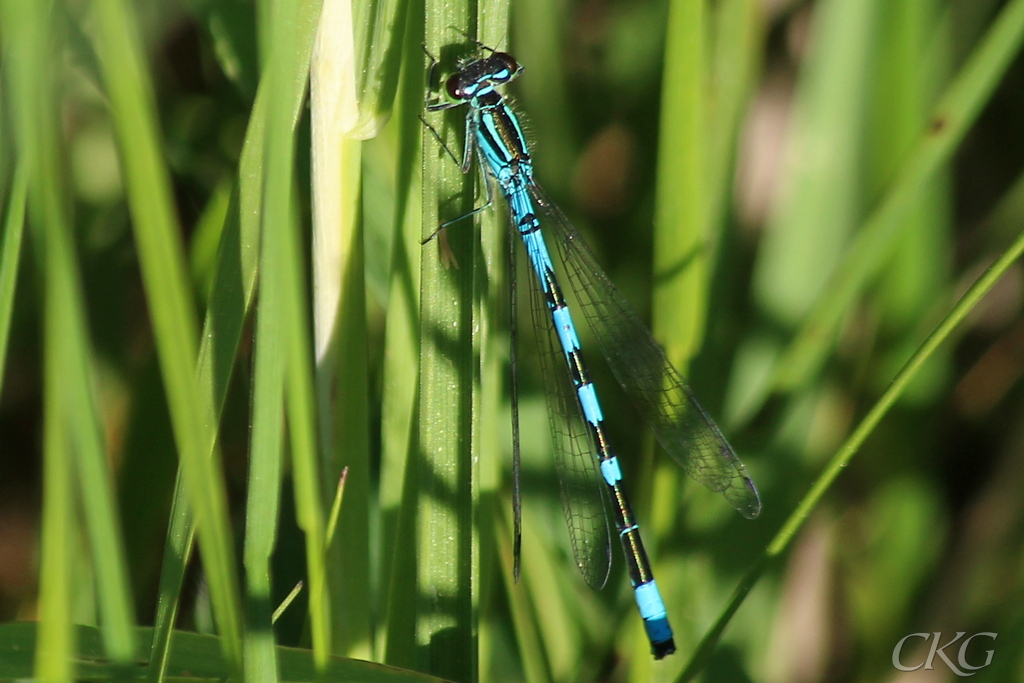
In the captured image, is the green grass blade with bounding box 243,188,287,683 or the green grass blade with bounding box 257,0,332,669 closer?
the green grass blade with bounding box 257,0,332,669

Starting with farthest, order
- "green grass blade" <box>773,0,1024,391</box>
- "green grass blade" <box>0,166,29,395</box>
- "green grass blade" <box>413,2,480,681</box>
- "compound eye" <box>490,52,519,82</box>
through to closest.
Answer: "compound eye" <box>490,52,519,82</box>, "green grass blade" <box>773,0,1024,391</box>, "green grass blade" <box>413,2,480,681</box>, "green grass blade" <box>0,166,29,395</box>

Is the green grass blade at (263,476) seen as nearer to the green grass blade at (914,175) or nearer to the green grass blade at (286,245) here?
the green grass blade at (286,245)

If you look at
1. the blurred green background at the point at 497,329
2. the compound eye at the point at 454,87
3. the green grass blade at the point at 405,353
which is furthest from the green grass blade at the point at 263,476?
the compound eye at the point at 454,87

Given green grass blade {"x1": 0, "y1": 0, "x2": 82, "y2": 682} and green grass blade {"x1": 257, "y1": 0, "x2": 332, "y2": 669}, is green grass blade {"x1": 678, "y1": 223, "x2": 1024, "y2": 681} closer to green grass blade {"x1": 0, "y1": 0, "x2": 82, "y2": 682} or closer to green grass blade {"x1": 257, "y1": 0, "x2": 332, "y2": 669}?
green grass blade {"x1": 257, "y1": 0, "x2": 332, "y2": 669}

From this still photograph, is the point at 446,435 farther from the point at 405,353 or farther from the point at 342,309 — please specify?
the point at 342,309

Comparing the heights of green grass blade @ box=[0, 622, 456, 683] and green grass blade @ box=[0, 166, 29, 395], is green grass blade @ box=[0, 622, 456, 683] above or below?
below

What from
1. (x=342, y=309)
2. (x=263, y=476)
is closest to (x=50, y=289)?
(x=263, y=476)

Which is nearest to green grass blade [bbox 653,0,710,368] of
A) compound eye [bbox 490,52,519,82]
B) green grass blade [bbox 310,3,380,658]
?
compound eye [bbox 490,52,519,82]

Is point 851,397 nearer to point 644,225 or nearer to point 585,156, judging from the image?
point 644,225
